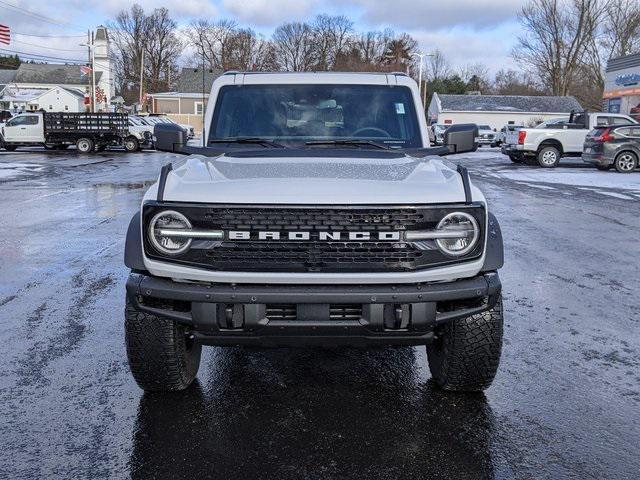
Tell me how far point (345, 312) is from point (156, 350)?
3.59 feet

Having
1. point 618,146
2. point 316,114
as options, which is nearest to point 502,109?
point 618,146

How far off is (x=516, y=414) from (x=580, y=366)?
1.03 metres

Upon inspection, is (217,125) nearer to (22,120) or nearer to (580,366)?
(580,366)

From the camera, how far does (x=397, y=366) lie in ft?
14.9

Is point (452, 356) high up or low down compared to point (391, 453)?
up

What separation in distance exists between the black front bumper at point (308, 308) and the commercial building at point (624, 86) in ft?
116

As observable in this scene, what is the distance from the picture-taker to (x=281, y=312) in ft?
10.9

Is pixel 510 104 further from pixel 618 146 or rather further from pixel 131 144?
pixel 618 146

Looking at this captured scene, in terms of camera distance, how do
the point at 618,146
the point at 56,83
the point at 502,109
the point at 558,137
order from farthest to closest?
the point at 56,83, the point at 502,109, the point at 558,137, the point at 618,146

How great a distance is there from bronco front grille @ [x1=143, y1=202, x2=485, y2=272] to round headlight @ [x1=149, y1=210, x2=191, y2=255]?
2.0 inches

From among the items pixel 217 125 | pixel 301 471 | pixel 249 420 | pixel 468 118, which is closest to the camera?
pixel 301 471

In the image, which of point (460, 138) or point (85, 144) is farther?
point (85, 144)

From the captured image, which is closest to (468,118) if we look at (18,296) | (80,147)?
(80,147)

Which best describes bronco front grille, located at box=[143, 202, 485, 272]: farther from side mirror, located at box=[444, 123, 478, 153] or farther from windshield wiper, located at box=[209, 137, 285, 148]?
side mirror, located at box=[444, 123, 478, 153]
